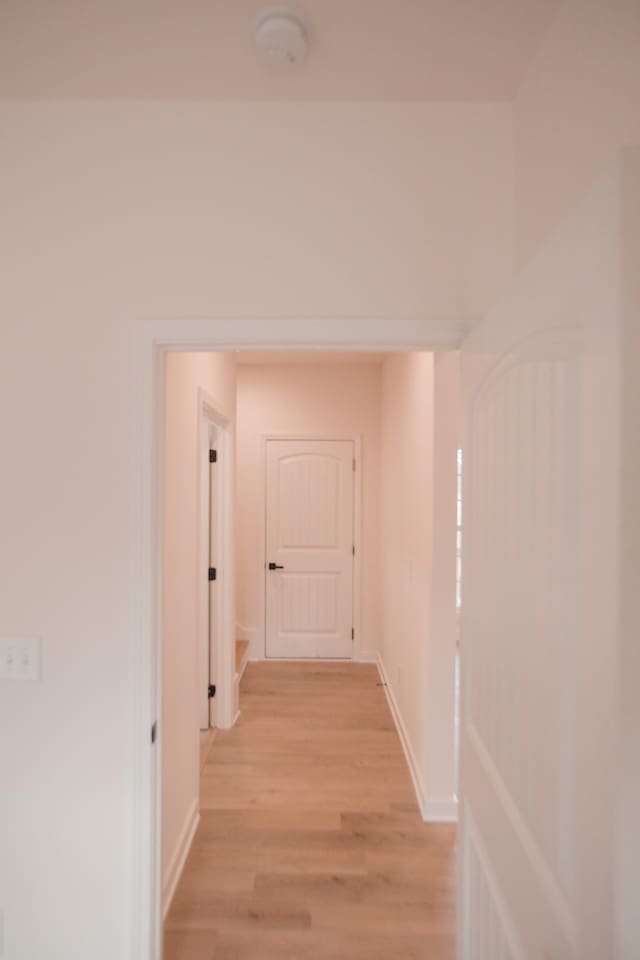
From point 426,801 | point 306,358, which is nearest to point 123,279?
point 426,801

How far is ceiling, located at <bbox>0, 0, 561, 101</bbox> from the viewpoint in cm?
107

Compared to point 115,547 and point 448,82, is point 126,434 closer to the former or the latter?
point 115,547

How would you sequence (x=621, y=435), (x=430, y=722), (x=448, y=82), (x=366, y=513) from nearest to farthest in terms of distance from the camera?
(x=621, y=435) < (x=448, y=82) < (x=430, y=722) < (x=366, y=513)

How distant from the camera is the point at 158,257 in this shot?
136 cm

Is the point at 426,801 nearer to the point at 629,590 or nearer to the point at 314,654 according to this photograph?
the point at 314,654

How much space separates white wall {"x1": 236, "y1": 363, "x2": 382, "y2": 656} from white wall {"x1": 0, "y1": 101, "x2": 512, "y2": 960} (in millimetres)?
3150

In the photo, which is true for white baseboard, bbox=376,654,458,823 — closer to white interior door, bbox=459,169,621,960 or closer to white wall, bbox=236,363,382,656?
white interior door, bbox=459,169,621,960

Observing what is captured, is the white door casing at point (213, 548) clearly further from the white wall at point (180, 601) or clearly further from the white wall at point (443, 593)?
the white wall at point (443, 593)

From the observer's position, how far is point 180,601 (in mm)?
2104

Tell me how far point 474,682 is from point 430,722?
4.67 ft

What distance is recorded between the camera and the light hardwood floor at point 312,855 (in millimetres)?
1729

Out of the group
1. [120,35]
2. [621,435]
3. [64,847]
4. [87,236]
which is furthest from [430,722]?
[120,35]

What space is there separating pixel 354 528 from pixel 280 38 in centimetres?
374

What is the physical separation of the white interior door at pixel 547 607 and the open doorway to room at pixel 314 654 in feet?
3.42
